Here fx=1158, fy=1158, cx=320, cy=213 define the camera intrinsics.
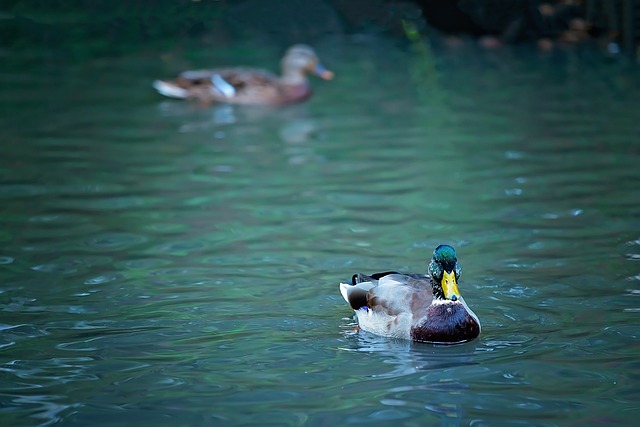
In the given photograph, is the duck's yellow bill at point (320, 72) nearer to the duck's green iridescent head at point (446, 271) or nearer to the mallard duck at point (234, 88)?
the mallard duck at point (234, 88)

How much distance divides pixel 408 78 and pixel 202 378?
10.5 meters

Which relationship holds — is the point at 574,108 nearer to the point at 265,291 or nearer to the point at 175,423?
the point at 265,291

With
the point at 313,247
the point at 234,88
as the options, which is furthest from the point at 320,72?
the point at 313,247

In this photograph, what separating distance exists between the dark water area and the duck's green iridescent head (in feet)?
0.99

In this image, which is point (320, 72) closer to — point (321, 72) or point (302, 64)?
point (321, 72)

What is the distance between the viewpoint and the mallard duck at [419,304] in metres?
5.83

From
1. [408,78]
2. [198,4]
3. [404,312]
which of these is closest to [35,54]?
[198,4]

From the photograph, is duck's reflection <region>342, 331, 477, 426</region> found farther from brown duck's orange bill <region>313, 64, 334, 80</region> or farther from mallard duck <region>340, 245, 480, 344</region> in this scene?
brown duck's orange bill <region>313, 64, 334, 80</region>

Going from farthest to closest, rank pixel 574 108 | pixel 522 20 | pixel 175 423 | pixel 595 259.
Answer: pixel 522 20
pixel 574 108
pixel 595 259
pixel 175 423

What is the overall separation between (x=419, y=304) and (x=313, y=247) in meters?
2.00

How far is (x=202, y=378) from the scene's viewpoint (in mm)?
5488

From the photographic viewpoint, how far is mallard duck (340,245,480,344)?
583 centimetres

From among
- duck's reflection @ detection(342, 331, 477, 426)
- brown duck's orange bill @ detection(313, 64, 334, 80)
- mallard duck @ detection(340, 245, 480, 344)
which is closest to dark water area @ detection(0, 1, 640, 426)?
duck's reflection @ detection(342, 331, 477, 426)

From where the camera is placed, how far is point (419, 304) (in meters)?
6.02
